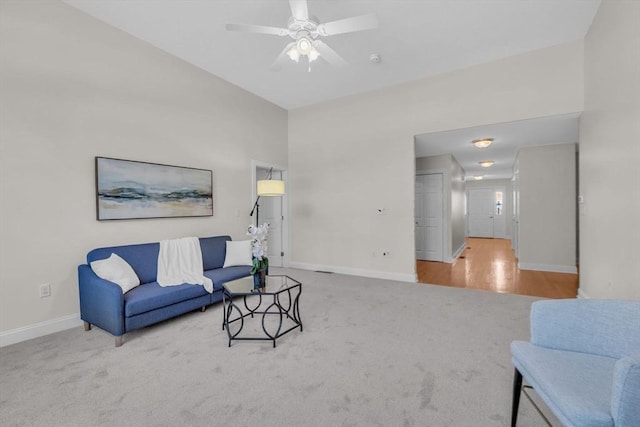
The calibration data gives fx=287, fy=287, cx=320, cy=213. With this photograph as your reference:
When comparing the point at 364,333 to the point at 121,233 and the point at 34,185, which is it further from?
the point at 34,185

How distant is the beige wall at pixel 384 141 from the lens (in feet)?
12.6

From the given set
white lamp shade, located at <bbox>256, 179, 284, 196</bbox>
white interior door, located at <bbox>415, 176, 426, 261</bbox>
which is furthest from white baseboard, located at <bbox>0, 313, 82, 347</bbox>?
white interior door, located at <bbox>415, 176, 426, 261</bbox>

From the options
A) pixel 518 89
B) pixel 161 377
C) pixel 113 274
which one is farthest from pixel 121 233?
pixel 518 89

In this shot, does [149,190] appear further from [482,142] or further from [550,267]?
[550,267]

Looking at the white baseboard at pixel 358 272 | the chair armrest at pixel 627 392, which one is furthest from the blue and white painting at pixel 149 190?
the chair armrest at pixel 627 392

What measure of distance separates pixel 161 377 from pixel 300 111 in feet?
16.8

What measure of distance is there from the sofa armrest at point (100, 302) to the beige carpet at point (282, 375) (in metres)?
0.17

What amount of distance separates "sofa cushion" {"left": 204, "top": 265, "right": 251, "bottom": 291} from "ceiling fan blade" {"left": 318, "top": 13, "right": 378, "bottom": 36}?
2.87 metres

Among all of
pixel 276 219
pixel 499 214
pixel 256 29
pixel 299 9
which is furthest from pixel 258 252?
pixel 499 214

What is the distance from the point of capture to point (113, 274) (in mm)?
2779

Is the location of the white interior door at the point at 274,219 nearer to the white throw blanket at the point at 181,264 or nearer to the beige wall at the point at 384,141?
the beige wall at the point at 384,141

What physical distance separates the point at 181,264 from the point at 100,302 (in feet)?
3.27

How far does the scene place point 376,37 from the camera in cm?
350

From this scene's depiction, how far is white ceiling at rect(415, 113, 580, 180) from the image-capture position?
4133 millimetres
